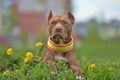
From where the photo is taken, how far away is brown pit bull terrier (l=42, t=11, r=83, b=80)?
7.09m

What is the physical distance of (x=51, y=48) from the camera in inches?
283

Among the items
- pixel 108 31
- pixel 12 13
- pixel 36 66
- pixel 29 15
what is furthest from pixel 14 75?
pixel 108 31

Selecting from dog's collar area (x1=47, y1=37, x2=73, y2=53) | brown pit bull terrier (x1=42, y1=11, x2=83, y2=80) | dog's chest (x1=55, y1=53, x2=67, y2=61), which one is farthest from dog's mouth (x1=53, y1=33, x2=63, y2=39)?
dog's chest (x1=55, y1=53, x2=67, y2=61)

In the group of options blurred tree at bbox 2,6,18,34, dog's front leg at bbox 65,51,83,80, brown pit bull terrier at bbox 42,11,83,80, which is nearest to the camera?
dog's front leg at bbox 65,51,83,80

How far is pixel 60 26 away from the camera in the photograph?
23.3 ft

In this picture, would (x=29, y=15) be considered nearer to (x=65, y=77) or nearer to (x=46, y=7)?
(x=46, y=7)

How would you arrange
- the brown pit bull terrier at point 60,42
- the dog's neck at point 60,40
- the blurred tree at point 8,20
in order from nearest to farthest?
the brown pit bull terrier at point 60,42
the dog's neck at point 60,40
the blurred tree at point 8,20

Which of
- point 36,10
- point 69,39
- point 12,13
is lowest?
point 36,10

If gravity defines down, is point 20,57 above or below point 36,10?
above

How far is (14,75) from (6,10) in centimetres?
2495

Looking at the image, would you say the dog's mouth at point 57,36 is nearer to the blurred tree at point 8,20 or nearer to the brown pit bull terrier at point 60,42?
the brown pit bull terrier at point 60,42

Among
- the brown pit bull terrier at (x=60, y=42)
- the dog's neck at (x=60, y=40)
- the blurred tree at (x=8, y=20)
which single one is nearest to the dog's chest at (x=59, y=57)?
the brown pit bull terrier at (x=60, y=42)

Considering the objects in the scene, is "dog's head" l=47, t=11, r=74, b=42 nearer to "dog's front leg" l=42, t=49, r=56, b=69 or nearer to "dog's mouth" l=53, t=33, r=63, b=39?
"dog's mouth" l=53, t=33, r=63, b=39

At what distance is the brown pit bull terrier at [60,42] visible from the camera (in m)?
7.09
